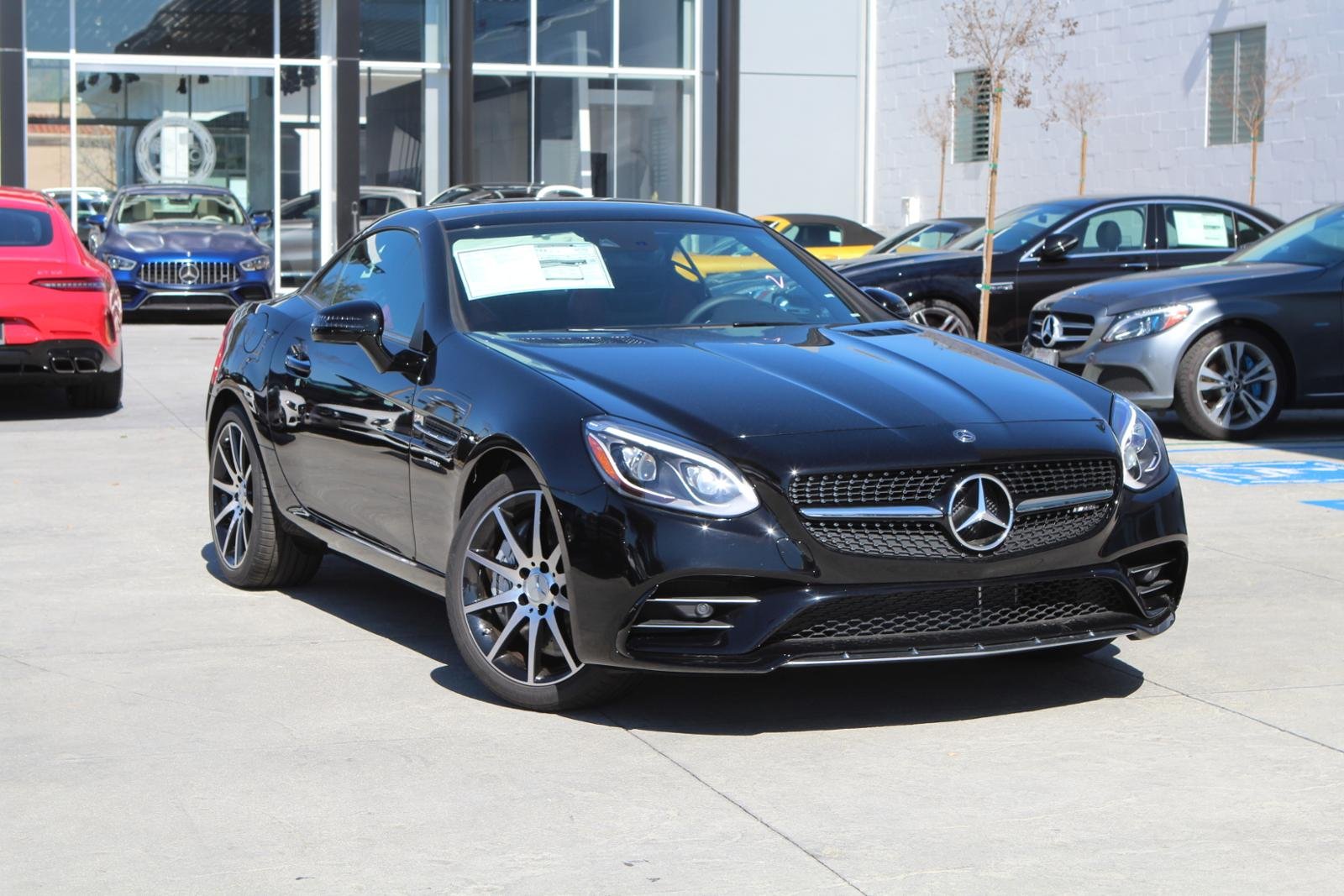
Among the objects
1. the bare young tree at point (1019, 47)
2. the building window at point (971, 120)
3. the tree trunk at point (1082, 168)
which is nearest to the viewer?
the tree trunk at point (1082, 168)

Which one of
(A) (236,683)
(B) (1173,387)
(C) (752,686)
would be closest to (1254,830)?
(C) (752,686)

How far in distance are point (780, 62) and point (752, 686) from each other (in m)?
28.5

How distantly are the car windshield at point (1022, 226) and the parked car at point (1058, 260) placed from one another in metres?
0.01

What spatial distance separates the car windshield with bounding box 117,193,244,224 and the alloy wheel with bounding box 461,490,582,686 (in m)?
18.3

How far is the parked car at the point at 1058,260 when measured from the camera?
615 inches

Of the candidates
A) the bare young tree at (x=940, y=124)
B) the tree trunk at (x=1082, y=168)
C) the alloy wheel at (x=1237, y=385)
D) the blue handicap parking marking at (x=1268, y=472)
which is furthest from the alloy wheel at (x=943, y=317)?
the bare young tree at (x=940, y=124)

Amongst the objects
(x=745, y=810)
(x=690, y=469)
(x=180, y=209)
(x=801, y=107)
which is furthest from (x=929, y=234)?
(x=745, y=810)

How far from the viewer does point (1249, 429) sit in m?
12.1

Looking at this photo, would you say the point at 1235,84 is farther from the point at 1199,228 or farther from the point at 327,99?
the point at 327,99

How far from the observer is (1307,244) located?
41.5ft

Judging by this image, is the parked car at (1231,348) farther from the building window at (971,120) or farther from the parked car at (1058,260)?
the building window at (971,120)

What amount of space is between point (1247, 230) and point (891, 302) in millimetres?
10101

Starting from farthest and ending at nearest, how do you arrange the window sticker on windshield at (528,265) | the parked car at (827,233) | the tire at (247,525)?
the parked car at (827,233) → the tire at (247,525) → the window sticker on windshield at (528,265)

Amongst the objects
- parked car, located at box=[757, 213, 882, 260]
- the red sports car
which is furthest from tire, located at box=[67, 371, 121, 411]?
parked car, located at box=[757, 213, 882, 260]
